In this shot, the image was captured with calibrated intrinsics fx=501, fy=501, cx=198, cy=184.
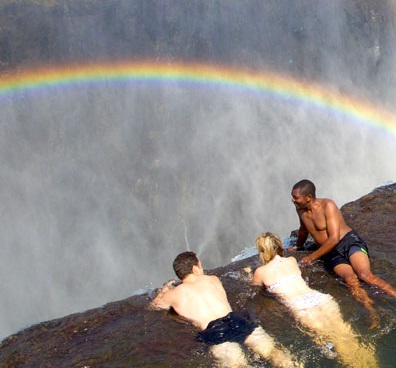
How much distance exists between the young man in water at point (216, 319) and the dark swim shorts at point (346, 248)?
4.83 feet

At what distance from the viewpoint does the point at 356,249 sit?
5.60 metres

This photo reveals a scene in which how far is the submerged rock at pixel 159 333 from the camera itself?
14.1 ft

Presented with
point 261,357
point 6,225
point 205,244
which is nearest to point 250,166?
point 205,244

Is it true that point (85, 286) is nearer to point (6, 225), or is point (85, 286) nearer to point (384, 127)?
point (6, 225)

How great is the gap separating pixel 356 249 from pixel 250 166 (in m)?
11.6

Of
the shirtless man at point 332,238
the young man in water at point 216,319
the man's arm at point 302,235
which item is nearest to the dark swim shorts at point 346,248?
the shirtless man at point 332,238

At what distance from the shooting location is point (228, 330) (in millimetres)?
4383

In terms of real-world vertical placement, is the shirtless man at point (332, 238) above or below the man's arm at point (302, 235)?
below

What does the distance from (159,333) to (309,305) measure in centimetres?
147

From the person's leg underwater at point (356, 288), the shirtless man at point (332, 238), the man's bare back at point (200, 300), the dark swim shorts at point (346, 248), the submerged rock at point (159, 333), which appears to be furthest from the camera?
the dark swim shorts at point (346, 248)

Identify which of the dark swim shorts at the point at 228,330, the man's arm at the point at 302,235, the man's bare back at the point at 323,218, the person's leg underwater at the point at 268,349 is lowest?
the person's leg underwater at the point at 268,349

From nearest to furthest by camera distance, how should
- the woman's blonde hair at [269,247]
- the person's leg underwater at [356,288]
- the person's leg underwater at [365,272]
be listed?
the person's leg underwater at [356,288], the person's leg underwater at [365,272], the woman's blonde hair at [269,247]

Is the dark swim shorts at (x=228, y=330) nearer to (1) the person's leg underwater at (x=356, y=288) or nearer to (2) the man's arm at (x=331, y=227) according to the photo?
(1) the person's leg underwater at (x=356, y=288)

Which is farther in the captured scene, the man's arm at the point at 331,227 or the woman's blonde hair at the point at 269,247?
the man's arm at the point at 331,227
